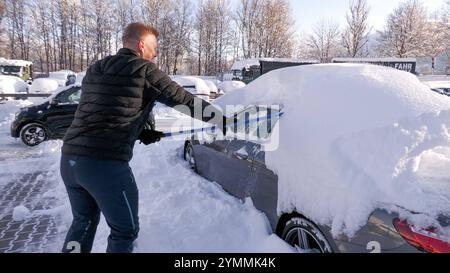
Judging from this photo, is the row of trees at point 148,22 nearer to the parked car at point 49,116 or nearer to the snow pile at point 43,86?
the snow pile at point 43,86

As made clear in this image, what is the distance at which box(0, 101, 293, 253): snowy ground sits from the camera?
125 inches

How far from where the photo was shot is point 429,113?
8.40ft

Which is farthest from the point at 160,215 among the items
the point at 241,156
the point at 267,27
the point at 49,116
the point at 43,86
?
the point at 267,27

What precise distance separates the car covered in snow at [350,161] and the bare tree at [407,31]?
4102 cm

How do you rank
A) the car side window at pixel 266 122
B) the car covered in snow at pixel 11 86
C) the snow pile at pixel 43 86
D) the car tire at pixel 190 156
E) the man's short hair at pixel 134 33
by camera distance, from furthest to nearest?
the snow pile at pixel 43 86
the car covered in snow at pixel 11 86
the car tire at pixel 190 156
the car side window at pixel 266 122
the man's short hair at pixel 134 33

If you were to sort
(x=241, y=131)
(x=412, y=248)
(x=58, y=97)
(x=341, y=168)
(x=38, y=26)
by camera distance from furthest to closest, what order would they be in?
1. (x=38, y=26)
2. (x=58, y=97)
3. (x=241, y=131)
4. (x=341, y=168)
5. (x=412, y=248)

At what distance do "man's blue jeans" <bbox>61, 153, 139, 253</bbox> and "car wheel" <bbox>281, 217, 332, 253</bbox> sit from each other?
123 centimetres

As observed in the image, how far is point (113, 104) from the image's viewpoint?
221 cm

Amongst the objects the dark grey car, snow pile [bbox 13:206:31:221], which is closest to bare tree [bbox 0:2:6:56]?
snow pile [bbox 13:206:31:221]

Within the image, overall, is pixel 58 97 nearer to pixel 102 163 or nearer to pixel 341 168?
pixel 102 163

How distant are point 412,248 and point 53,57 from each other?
5695cm

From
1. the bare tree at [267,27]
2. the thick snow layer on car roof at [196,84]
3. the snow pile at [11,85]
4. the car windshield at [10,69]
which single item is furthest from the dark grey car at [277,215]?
the bare tree at [267,27]

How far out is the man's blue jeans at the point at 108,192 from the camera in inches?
87.5
